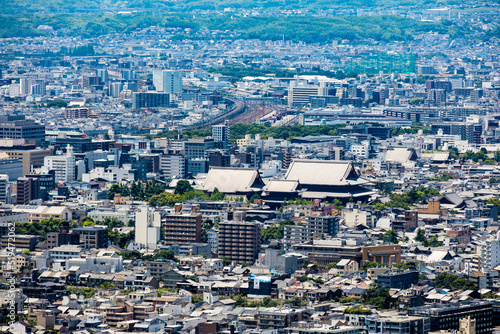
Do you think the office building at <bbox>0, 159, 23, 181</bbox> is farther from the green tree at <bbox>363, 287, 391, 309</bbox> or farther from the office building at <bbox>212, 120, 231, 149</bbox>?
the green tree at <bbox>363, 287, 391, 309</bbox>

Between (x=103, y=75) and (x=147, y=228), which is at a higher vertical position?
(x=147, y=228)

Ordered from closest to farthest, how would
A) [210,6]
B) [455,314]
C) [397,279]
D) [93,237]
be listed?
[455,314]
[397,279]
[93,237]
[210,6]

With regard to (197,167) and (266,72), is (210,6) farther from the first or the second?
(197,167)

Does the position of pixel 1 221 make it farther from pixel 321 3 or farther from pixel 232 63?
pixel 321 3

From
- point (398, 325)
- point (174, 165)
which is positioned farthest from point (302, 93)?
point (398, 325)

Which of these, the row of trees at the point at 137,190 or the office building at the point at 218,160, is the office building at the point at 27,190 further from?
the office building at the point at 218,160

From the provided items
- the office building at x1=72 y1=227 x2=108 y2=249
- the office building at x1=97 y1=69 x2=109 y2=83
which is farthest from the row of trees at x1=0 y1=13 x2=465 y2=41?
the office building at x1=72 y1=227 x2=108 y2=249
